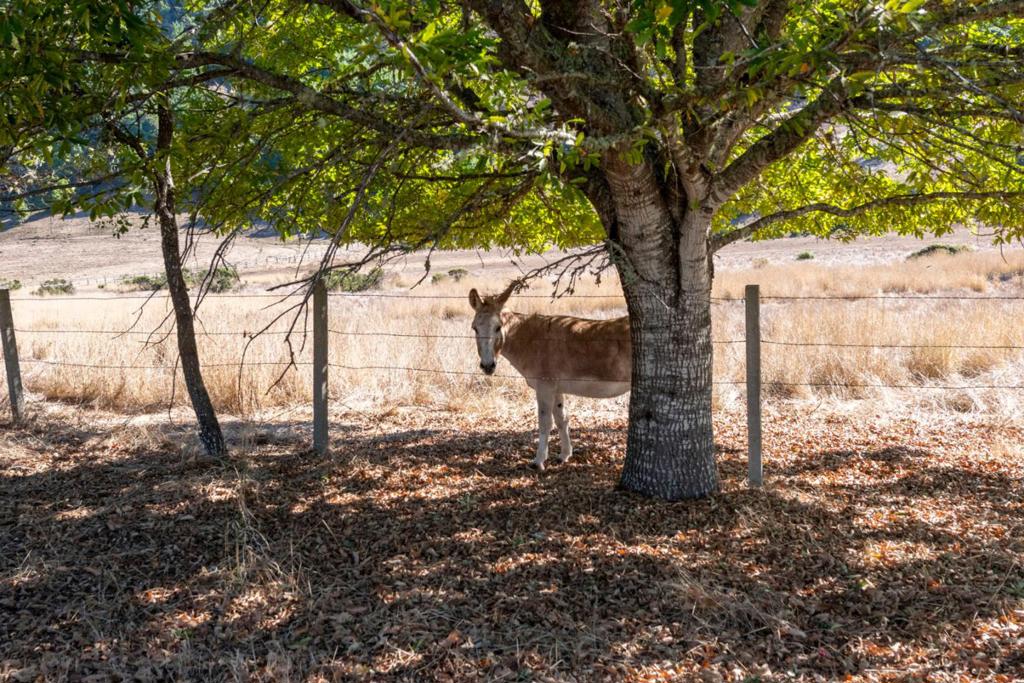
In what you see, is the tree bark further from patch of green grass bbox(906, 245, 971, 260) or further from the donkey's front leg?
patch of green grass bbox(906, 245, 971, 260)

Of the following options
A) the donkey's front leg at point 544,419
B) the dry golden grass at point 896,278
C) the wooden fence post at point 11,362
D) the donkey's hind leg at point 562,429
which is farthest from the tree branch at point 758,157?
the dry golden grass at point 896,278

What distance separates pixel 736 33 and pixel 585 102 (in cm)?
149

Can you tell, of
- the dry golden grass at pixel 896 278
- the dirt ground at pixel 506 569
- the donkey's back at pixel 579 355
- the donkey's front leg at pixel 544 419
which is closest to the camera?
the dirt ground at pixel 506 569

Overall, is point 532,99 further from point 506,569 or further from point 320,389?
point 320,389

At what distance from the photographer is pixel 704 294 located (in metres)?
5.88

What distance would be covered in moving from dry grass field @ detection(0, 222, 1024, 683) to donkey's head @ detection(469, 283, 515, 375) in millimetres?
993

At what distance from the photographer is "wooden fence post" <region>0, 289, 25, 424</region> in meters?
9.54

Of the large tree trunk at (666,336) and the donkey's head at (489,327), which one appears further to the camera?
the donkey's head at (489,327)

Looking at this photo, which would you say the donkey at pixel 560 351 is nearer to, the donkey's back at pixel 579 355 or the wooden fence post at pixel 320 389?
the donkey's back at pixel 579 355

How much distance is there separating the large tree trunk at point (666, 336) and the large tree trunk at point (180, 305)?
384cm

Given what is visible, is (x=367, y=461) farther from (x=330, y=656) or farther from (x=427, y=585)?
(x=330, y=656)

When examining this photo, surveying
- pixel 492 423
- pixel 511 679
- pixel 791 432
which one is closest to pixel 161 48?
pixel 511 679

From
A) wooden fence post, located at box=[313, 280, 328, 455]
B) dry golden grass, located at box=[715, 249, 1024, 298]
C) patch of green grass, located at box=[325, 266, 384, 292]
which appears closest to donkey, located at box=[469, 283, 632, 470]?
patch of green grass, located at box=[325, 266, 384, 292]

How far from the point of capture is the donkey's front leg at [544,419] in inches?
293
